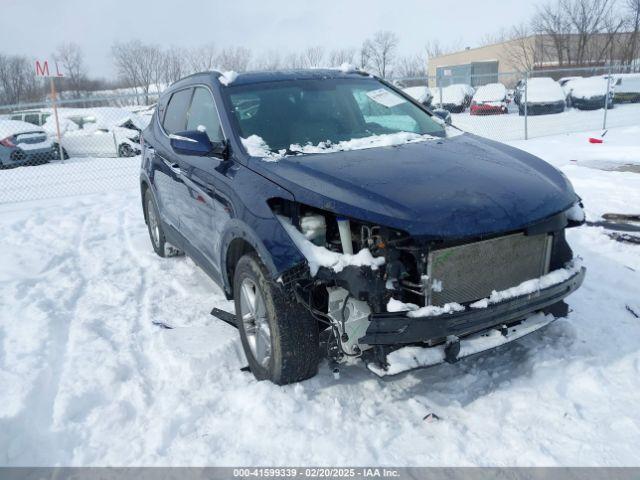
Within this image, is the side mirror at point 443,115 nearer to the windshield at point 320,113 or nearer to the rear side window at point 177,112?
the windshield at point 320,113

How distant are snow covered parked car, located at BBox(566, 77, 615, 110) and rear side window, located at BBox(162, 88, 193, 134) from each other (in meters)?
20.5

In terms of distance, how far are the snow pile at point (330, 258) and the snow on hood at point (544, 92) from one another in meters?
20.0

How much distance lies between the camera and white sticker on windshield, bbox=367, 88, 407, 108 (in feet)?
14.0

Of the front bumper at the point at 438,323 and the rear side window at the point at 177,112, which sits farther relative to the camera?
the rear side window at the point at 177,112

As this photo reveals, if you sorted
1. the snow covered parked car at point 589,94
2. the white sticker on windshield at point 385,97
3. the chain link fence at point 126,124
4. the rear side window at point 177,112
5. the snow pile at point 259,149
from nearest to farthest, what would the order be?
1. the snow pile at point 259,149
2. the white sticker on windshield at point 385,97
3. the rear side window at point 177,112
4. the chain link fence at point 126,124
5. the snow covered parked car at point 589,94

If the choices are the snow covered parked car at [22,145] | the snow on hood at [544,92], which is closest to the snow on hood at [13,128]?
the snow covered parked car at [22,145]

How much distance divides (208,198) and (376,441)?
196 cm

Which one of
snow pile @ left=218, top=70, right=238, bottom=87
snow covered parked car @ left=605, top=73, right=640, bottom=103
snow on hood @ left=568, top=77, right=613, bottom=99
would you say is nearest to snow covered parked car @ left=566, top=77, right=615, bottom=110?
snow on hood @ left=568, top=77, right=613, bottom=99

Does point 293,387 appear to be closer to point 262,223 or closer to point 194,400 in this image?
point 194,400

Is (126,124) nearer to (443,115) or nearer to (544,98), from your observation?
(443,115)

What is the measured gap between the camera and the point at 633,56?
1510 inches

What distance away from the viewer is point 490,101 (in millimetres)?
21656

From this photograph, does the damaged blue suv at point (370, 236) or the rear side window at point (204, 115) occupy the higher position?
the rear side window at point (204, 115)

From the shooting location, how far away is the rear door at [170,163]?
14.9 ft
